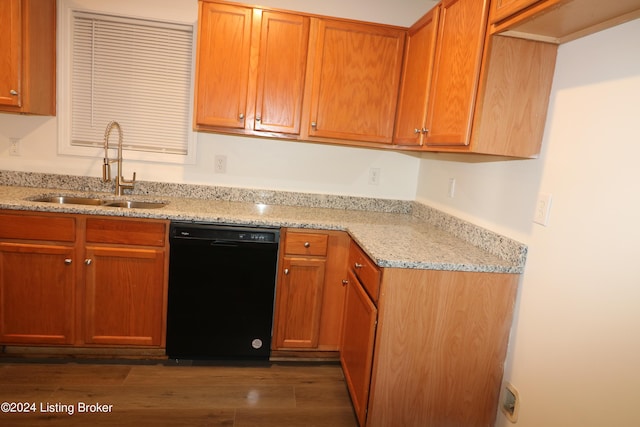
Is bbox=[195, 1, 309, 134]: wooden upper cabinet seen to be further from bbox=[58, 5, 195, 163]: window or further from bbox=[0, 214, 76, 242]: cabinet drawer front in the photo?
bbox=[0, 214, 76, 242]: cabinet drawer front

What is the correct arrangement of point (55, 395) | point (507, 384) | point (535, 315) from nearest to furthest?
point (535, 315) → point (507, 384) → point (55, 395)

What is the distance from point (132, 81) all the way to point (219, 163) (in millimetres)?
784

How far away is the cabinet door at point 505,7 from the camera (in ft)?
4.37

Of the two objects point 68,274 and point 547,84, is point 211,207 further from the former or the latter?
point 547,84

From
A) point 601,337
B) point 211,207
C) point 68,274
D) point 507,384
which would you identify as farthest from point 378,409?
point 68,274

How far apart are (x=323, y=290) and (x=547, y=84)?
1.55 meters

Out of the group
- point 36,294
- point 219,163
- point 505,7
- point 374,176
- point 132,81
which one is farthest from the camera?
point 374,176

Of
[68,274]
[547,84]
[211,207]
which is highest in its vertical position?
[547,84]

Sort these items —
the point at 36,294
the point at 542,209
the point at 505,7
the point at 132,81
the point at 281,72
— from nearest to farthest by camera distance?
the point at 505,7
the point at 542,209
the point at 36,294
the point at 281,72
the point at 132,81

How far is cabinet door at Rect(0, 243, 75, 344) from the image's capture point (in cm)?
214

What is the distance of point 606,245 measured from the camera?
4.24 ft

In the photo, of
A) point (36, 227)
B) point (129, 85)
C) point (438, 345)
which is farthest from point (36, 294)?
point (438, 345)

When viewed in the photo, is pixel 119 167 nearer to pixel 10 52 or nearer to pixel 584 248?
pixel 10 52

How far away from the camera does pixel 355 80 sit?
2.47 metres
